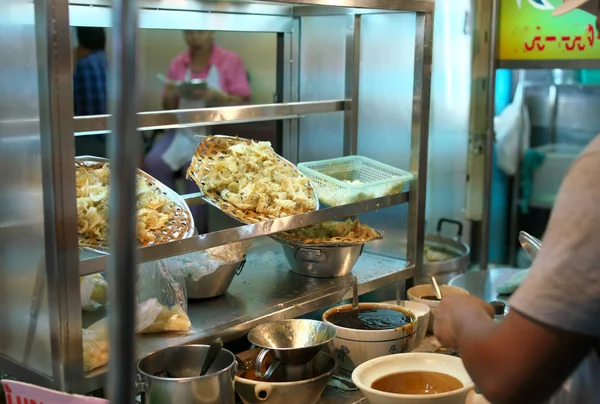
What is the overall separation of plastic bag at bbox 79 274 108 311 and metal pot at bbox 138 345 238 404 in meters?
0.23

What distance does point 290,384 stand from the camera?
6.08 feet

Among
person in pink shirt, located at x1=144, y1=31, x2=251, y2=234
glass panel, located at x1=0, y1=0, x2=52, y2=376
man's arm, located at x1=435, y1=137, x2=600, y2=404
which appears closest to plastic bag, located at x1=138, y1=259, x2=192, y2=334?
glass panel, located at x1=0, y1=0, x2=52, y2=376

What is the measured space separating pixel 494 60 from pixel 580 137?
5.64ft

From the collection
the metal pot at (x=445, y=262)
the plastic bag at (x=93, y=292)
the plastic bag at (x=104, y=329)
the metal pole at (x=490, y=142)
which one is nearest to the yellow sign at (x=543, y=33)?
the metal pole at (x=490, y=142)

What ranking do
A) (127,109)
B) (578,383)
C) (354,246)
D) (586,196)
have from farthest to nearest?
(354,246) < (578,383) < (586,196) < (127,109)

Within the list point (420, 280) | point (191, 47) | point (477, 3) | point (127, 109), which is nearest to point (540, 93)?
point (477, 3)

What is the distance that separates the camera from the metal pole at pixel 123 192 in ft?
2.49

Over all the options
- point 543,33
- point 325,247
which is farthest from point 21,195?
point 543,33

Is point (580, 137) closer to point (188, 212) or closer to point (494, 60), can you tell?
point (494, 60)

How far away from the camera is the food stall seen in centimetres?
80

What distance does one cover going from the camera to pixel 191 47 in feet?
14.0

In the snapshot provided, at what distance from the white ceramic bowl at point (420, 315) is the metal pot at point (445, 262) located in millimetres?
331

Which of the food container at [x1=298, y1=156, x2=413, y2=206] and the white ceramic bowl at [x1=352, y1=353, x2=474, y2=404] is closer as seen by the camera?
the white ceramic bowl at [x1=352, y1=353, x2=474, y2=404]

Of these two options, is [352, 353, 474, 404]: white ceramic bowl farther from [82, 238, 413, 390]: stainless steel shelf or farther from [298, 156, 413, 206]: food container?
[298, 156, 413, 206]: food container
